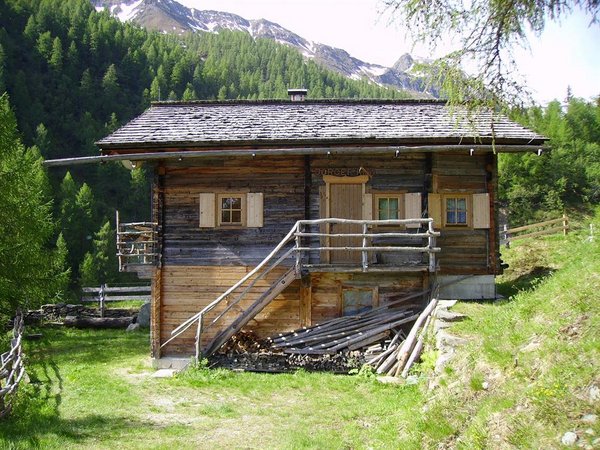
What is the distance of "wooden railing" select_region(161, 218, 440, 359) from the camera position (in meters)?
14.2

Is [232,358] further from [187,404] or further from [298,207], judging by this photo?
[298,207]

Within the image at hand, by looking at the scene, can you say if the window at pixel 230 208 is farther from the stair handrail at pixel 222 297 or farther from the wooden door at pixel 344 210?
the wooden door at pixel 344 210

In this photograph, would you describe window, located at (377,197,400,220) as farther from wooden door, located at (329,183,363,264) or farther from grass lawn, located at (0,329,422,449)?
grass lawn, located at (0,329,422,449)

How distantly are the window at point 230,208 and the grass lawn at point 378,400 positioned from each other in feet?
14.9

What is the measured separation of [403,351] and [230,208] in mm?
6438

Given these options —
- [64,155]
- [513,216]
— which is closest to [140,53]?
[64,155]

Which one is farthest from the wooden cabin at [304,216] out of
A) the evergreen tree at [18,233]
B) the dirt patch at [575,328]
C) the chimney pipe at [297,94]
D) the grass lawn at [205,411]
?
the dirt patch at [575,328]

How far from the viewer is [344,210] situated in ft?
51.6

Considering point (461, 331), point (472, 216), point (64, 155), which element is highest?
point (64, 155)

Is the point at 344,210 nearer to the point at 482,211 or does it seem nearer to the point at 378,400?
the point at 482,211

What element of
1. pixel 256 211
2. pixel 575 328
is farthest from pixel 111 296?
pixel 575 328

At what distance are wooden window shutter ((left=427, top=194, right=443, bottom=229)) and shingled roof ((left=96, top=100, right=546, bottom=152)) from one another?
5.15 ft

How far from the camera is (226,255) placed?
620 inches

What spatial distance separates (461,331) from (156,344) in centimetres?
877
